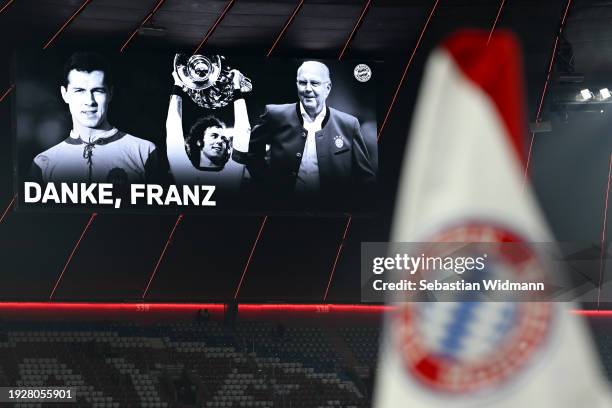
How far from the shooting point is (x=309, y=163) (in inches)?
591

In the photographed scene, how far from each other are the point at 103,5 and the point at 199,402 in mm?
6508

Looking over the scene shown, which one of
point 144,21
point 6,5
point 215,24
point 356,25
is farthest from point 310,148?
point 6,5

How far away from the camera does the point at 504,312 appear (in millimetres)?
805

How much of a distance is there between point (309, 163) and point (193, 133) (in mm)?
1692

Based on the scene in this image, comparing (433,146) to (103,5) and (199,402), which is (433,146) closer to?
(103,5)

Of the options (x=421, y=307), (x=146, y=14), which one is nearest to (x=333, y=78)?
(x=146, y=14)

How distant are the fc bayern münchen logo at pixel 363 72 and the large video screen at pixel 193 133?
0.05 ft

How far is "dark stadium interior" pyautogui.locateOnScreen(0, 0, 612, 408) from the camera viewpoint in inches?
604

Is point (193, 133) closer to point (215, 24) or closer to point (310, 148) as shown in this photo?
point (310, 148)

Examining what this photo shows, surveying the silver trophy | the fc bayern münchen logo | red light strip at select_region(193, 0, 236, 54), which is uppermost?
red light strip at select_region(193, 0, 236, 54)

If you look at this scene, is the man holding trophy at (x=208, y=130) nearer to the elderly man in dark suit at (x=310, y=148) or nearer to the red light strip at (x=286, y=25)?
the elderly man in dark suit at (x=310, y=148)

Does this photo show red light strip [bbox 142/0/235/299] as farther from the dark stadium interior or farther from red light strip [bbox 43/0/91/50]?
red light strip [bbox 43/0/91/50]

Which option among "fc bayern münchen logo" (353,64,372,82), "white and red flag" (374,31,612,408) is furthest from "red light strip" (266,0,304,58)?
"white and red flag" (374,31,612,408)

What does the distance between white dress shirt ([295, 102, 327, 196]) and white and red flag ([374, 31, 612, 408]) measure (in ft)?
46.2
